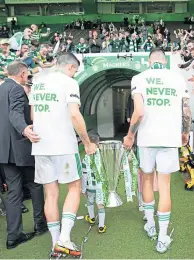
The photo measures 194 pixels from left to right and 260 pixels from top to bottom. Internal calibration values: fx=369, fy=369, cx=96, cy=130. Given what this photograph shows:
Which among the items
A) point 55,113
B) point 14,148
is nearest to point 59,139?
point 55,113

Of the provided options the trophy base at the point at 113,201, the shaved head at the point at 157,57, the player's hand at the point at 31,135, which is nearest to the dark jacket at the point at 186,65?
the shaved head at the point at 157,57

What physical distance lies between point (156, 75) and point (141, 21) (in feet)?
56.6

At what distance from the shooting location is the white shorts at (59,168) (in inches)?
124

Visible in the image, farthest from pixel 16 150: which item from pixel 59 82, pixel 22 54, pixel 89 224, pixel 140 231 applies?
pixel 22 54

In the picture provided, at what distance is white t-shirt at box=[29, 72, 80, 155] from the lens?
308 cm

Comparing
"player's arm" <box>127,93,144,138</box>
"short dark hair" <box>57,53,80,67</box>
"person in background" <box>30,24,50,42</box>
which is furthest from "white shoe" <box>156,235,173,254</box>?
"person in background" <box>30,24,50,42</box>

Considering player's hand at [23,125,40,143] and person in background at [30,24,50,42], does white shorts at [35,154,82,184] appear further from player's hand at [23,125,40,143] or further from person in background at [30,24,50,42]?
person in background at [30,24,50,42]

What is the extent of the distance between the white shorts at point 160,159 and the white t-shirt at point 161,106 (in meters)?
0.08

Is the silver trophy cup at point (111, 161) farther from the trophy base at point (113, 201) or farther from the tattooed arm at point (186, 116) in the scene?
the tattooed arm at point (186, 116)

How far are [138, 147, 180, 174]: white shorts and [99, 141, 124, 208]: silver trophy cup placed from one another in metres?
0.35

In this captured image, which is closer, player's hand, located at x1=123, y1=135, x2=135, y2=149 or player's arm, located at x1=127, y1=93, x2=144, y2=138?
player's arm, located at x1=127, y1=93, x2=144, y2=138

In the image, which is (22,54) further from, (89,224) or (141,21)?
(141,21)

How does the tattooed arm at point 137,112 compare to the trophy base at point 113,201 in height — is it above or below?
above

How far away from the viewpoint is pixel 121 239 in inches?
143
